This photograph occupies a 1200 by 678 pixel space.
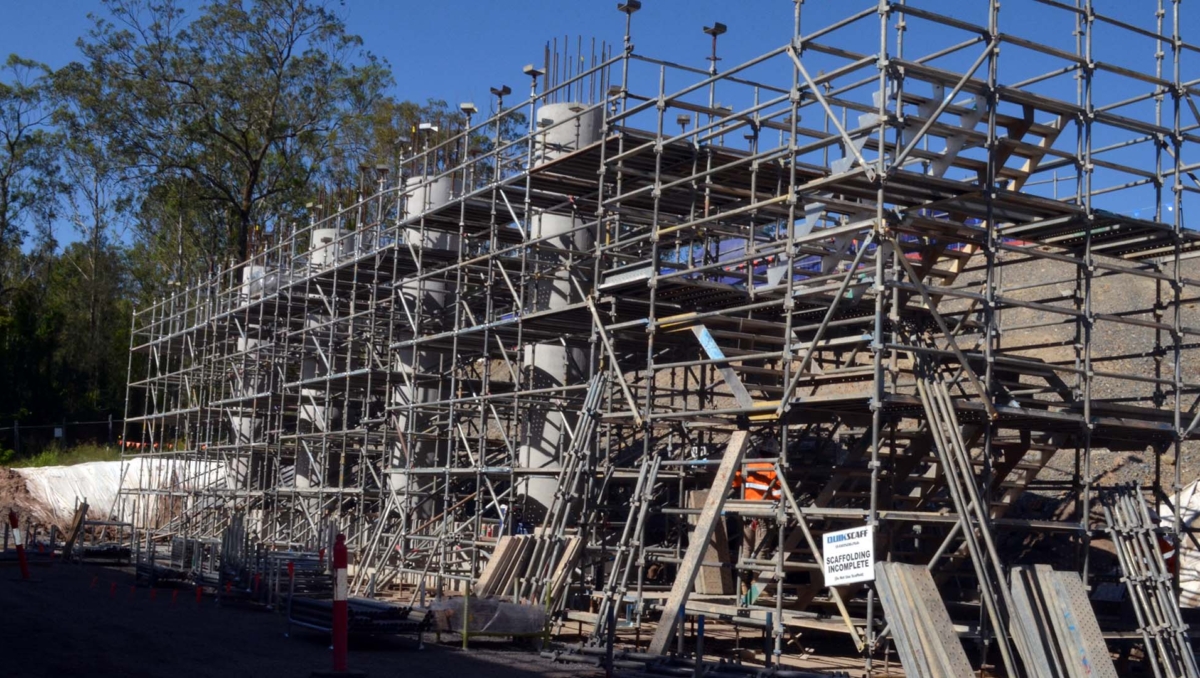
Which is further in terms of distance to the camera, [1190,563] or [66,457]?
[66,457]

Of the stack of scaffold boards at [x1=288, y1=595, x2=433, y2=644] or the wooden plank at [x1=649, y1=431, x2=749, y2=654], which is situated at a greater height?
the wooden plank at [x1=649, y1=431, x2=749, y2=654]

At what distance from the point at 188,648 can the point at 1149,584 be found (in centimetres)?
975

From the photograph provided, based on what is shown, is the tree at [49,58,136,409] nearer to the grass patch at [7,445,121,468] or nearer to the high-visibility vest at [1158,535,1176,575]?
the grass patch at [7,445,121,468]

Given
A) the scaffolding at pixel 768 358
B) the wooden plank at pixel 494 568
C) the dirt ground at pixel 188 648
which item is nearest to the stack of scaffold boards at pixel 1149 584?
the scaffolding at pixel 768 358

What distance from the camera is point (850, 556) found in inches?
475

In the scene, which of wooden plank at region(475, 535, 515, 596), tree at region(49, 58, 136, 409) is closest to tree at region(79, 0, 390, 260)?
tree at region(49, 58, 136, 409)

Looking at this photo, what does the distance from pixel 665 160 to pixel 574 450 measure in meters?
4.14

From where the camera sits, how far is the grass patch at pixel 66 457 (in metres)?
45.2

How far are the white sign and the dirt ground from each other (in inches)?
98.1

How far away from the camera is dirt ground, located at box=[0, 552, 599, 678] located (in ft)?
40.3

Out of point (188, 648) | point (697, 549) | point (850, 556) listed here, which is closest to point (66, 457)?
point (188, 648)

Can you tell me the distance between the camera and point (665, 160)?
18312 millimetres

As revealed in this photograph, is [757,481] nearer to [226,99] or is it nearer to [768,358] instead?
[768,358]

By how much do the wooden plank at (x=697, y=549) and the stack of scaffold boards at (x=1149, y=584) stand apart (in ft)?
12.9
